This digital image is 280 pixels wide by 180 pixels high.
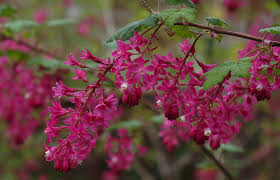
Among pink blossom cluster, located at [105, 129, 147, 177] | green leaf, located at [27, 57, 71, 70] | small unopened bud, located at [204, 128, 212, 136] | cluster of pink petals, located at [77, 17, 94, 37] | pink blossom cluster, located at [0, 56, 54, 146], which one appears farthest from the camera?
cluster of pink petals, located at [77, 17, 94, 37]

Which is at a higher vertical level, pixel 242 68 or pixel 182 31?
pixel 182 31

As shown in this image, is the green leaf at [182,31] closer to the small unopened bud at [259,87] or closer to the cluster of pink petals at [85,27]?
the small unopened bud at [259,87]

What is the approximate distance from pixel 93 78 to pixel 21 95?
83 centimetres

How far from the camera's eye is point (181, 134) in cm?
211

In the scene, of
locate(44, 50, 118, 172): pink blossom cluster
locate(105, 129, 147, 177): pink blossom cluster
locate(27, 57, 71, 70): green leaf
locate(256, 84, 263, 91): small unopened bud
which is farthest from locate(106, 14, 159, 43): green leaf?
locate(105, 129, 147, 177): pink blossom cluster

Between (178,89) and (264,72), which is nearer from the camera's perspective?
(264,72)

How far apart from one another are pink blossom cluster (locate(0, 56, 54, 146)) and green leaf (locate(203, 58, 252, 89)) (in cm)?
172

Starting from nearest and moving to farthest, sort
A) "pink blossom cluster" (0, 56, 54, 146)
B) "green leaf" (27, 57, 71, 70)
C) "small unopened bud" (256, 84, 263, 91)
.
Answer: "small unopened bud" (256, 84, 263, 91) → "green leaf" (27, 57, 71, 70) → "pink blossom cluster" (0, 56, 54, 146)

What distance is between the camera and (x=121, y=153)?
7.98ft

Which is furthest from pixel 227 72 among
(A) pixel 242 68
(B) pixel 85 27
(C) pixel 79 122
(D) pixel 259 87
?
(B) pixel 85 27

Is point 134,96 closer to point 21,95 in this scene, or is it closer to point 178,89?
point 178,89

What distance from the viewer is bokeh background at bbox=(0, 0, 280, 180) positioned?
2611 mm

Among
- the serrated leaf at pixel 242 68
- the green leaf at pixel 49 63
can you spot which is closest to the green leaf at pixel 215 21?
the serrated leaf at pixel 242 68

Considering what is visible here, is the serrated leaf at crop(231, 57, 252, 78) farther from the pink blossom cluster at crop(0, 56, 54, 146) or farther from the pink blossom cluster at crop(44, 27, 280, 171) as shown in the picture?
the pink blossom cluster at crop(0, 56, 54, 146)
